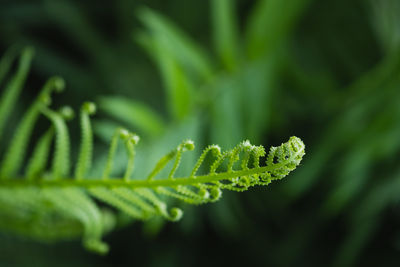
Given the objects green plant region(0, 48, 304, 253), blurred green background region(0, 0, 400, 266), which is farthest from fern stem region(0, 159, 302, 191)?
blurred green background region(0, 0, 400, 266)

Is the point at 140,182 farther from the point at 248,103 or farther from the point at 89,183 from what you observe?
the point at 248,103

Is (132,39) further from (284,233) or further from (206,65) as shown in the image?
(284,233)

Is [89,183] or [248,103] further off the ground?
[248,103]

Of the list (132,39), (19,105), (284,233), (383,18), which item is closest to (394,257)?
(284,233)

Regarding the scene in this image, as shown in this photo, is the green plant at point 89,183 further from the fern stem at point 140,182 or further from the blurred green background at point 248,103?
the blurred green background at point 248,103

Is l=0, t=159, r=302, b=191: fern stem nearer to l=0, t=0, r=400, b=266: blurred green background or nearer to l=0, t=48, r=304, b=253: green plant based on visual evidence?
l=0, t=48, r=304, b=253: green plant

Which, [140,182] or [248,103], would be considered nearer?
[140,182]

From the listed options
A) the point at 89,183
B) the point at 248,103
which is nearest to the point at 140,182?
the point at 89,183
